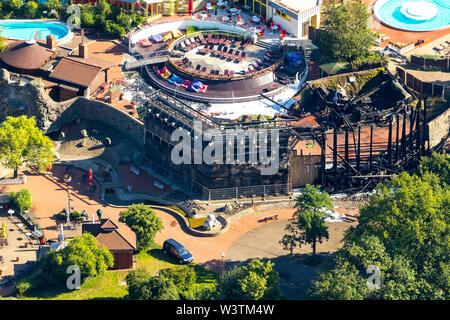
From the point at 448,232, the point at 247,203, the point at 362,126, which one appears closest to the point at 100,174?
the point at 247,203

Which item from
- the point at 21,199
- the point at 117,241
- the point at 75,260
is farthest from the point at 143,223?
the point at 21,199

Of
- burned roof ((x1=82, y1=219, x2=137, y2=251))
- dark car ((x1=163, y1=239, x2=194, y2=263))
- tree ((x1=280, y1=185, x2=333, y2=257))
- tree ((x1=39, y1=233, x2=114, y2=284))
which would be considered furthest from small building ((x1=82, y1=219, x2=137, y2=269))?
tree ((x1=280, y1=185, x2=333, y2=257))

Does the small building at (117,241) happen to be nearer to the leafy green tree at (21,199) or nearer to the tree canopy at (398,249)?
the leafy green tree at (21,199)

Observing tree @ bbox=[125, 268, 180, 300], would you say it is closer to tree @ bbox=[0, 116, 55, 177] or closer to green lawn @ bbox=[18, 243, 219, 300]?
green lawn @ bbox=[18, 243, 219, 300]

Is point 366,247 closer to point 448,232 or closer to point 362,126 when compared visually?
point 448,232

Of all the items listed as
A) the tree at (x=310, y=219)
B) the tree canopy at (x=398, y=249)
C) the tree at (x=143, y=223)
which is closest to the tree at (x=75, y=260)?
the tree at (x=143, y=223)
